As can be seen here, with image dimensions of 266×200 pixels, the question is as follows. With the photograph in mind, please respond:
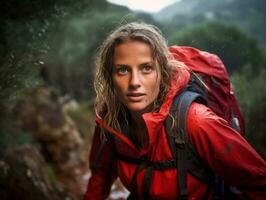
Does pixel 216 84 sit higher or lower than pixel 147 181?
higher

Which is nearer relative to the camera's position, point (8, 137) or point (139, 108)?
point (139, 108)

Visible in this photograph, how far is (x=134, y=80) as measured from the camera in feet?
8.35

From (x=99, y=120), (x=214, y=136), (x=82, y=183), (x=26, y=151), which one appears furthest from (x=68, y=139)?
(x=214, y=136)

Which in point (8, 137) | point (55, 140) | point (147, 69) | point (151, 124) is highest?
point (147, 69)

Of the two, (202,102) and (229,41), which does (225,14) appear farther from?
(202,102)

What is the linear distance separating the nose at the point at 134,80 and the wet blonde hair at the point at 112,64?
0.21m

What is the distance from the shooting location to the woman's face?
2578 mm

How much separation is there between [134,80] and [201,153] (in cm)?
74

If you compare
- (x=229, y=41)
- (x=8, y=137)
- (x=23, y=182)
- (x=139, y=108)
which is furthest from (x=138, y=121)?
(x=229, y=41)

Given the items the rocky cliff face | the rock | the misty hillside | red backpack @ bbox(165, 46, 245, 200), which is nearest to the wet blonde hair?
red backpack @ bbox(165, 46, 245, 200)

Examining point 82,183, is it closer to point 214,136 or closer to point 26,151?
point 26,151

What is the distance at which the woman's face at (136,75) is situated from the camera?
258 centimetres

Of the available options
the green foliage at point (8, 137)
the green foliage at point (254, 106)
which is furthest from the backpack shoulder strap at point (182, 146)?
the green foliage at point (254, 106)

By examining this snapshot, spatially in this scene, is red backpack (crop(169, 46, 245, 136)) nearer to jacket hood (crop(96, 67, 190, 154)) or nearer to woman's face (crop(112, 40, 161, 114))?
jacket hood (crop(96, 67, 190, 154))
